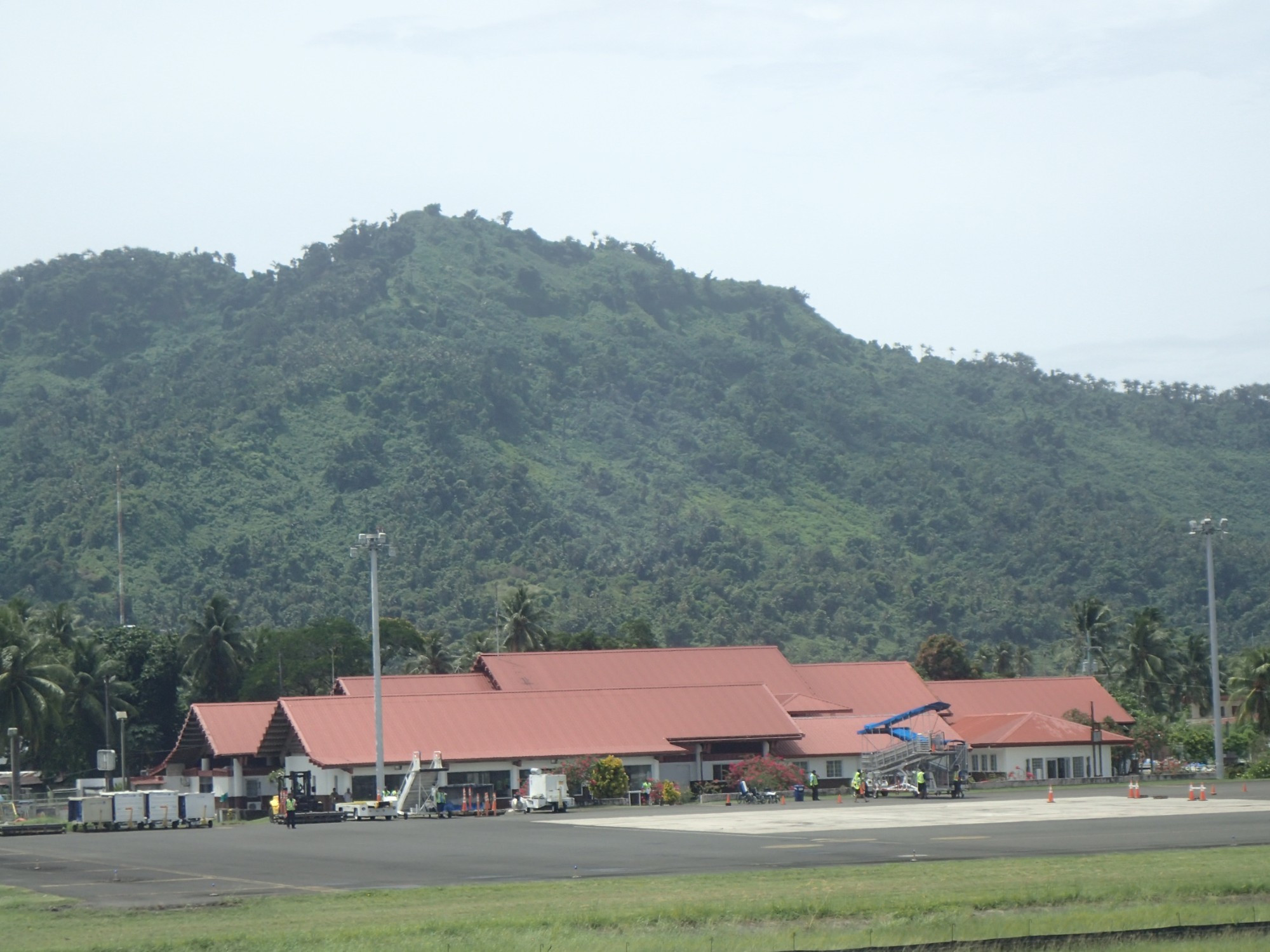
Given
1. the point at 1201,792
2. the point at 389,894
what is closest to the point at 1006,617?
the point at 1201,792

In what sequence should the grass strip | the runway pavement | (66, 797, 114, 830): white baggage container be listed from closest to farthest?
1. the grass strip
2. the runway pavement
3. (66, 797, 114, 830): white baggage container

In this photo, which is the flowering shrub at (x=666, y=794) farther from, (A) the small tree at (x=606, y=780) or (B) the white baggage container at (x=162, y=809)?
(B) the white baggage container at (x=162, y=809)

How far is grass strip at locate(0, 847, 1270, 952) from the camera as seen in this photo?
20.4 meters

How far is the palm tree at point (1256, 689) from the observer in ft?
272

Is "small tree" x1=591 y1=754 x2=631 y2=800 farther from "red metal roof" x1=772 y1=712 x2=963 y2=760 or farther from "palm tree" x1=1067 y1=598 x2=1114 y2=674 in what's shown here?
"palm tree" x1=1067 y1=598 x2=1114 y2=674

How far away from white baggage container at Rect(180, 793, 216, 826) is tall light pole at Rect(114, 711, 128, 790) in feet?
55.4

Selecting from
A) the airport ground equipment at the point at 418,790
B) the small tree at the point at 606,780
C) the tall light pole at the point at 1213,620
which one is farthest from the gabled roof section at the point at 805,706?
the airport ground equipment at the point at 418,790

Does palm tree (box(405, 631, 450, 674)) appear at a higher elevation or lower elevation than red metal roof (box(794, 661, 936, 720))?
higher

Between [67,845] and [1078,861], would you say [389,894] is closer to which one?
[1078,861]

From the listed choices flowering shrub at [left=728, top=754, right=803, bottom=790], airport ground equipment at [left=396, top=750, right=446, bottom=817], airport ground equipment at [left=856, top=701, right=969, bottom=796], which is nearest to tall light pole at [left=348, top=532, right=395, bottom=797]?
airport ground equipment at [left=396, top=750, right=446, bottom=817]

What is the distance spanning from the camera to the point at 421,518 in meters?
193

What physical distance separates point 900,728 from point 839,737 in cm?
A: 543

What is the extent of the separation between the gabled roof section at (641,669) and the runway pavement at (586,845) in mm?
30508

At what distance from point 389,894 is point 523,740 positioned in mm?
46820
